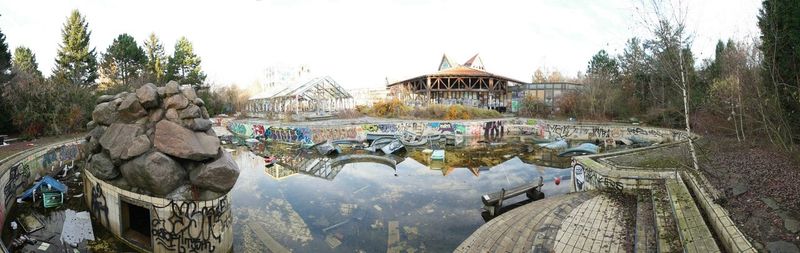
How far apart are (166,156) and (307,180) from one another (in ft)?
38.1

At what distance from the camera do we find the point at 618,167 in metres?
14.7

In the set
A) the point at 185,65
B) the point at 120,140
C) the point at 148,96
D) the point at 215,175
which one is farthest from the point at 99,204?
the point at 185,65

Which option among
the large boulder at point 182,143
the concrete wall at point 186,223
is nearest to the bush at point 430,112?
the large boulder at point 182,143

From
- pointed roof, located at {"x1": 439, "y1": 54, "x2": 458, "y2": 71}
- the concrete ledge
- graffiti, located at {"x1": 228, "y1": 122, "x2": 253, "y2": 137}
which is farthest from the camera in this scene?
pointed roof, located at {"x1": 439, "y1": 54, "x2": 458, "y2": 71}

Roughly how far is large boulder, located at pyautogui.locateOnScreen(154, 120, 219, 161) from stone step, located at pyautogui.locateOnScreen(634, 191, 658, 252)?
1214cm

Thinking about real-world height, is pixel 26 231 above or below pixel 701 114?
below

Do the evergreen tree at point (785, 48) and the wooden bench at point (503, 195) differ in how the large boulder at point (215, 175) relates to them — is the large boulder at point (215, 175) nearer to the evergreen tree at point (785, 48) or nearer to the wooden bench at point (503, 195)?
the wooden bench at point (503, 195)

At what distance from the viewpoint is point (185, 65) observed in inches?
2388

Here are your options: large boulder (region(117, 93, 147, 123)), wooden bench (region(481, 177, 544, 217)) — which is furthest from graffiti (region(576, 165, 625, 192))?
large boulder (region(117, 93, 147, 123))

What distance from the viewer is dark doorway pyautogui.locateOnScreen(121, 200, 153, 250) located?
39.3 feet

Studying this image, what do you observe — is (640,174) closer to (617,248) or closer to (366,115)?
(617,248)

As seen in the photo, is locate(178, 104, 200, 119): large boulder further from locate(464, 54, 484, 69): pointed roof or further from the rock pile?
locate(464, 54, 484, 69): pointed roof

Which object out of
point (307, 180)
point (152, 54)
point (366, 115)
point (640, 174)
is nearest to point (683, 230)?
point (640, 174)

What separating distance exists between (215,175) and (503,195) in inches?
444
